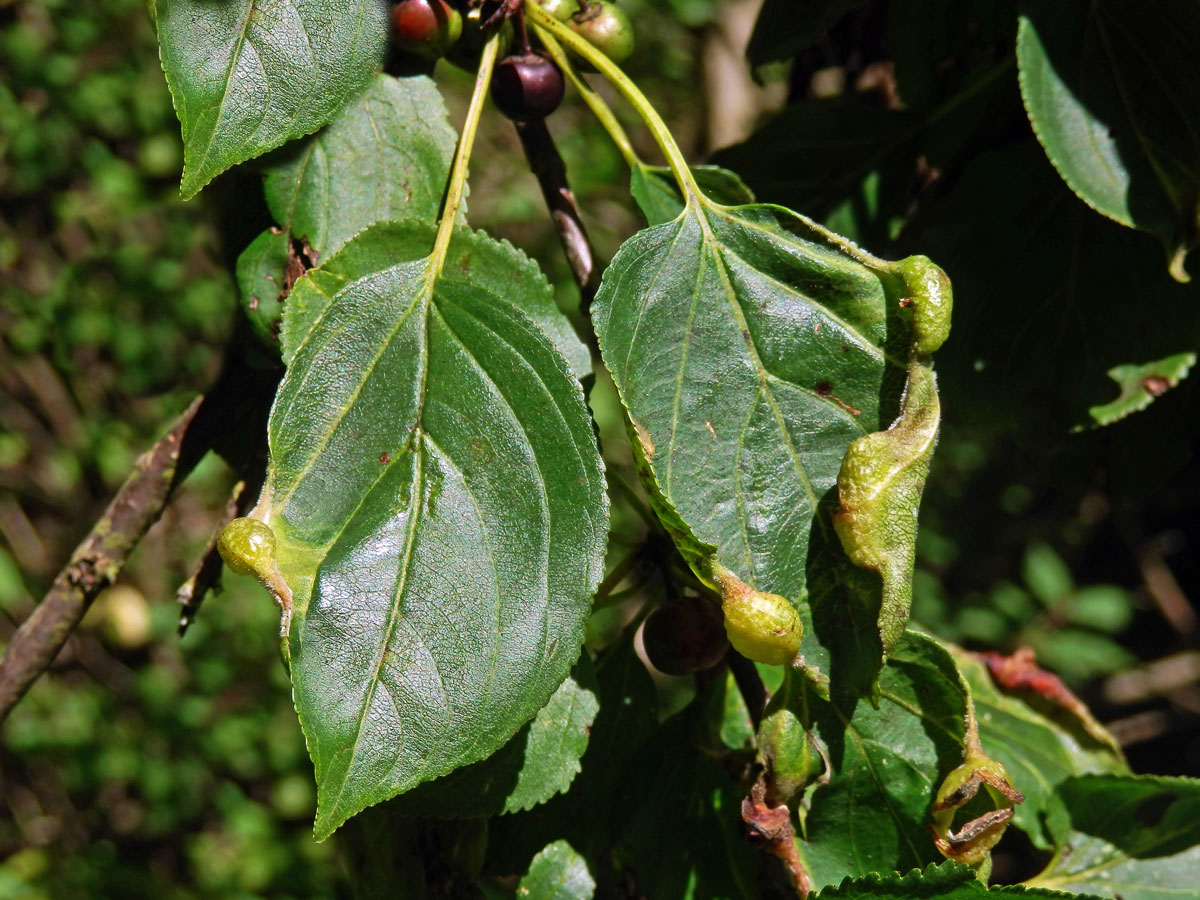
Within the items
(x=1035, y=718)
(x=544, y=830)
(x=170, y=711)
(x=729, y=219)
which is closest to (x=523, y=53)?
(x=729, y=219)

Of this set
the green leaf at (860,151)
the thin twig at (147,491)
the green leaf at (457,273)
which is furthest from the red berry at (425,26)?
the green leaf at (860,151)

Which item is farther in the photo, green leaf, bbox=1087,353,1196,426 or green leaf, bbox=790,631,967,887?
green leaf, bbox=1087,353,1196,426

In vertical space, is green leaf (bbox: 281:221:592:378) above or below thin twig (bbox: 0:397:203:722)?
above

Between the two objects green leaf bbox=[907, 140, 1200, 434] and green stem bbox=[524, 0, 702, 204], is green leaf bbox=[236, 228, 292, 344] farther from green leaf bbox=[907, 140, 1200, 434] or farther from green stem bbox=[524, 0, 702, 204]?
green leaf bbox=[907, 140, 1200, 434]

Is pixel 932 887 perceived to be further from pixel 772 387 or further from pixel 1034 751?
pixel 1034 751

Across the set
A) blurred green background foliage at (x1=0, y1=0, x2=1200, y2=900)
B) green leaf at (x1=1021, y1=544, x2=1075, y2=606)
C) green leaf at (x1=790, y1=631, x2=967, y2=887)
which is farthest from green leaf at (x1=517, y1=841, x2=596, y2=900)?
green leaf at (x1=1021, y1=544, x2=1075, y2=606)

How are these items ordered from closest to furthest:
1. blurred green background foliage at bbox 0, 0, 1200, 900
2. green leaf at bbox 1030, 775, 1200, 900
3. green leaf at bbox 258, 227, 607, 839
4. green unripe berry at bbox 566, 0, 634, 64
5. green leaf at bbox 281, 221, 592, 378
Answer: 1. green leaf at bbox 258, 227, 607, 839
2. green leaf at bbox 281, 221, 592, 378
3. green unripe berry at bbox 566, 0, 634, 64
4. green leaf at bbox 1030, 775, 1200, 900
5. blurred green background foliage at bbox 0, 0, 1200, 900
